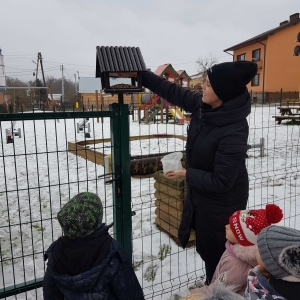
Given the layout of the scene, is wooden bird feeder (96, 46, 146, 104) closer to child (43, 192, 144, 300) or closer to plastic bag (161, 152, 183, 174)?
plastic bag (161, 152, 183, 174)

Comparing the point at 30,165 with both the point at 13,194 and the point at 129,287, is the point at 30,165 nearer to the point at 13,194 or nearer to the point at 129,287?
the point at 13,194

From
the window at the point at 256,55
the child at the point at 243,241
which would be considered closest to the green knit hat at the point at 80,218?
the child at the point at 243,241

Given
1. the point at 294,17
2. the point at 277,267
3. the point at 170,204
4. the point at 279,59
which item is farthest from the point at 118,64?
the point at 294,17

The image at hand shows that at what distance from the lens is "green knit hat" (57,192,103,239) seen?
4.86ft

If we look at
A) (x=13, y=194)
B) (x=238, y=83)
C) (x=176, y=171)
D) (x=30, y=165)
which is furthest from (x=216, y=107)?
(x=30, y=165)

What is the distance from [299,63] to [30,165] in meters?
29.5

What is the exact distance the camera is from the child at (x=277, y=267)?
3.77ft

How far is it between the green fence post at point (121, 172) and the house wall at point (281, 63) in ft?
102

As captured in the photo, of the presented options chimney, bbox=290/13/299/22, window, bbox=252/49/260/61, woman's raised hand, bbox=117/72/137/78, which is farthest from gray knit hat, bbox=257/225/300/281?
chimney, bbox=290/13/299/22

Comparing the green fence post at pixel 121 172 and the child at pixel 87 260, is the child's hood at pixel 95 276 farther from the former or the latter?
the green fence post at pixel 121 172

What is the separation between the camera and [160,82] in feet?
7.73

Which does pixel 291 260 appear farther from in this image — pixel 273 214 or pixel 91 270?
pixel 91 270

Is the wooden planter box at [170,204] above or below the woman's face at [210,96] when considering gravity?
below

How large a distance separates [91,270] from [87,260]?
51 mm
